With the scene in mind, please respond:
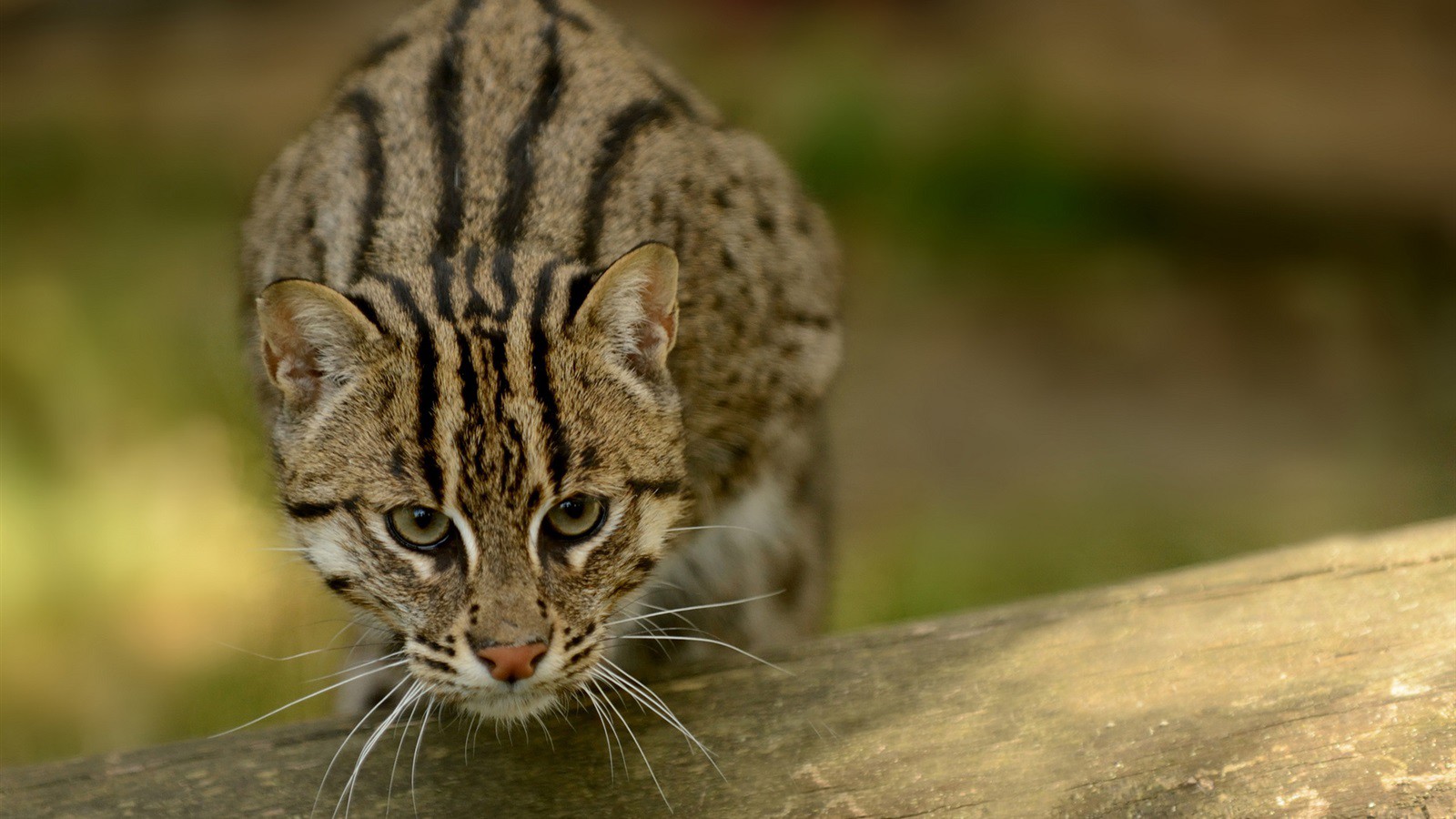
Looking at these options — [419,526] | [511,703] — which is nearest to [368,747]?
[511,703]

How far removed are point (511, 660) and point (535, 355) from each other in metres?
0.72

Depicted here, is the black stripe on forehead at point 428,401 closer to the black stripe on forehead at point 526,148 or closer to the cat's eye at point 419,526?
the cat's eye at point 419,526

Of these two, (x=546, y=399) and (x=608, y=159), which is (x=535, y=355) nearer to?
(x=546, y=399)

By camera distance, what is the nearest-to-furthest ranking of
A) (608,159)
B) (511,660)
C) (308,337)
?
(511,660) → (308,337) → (608,159)

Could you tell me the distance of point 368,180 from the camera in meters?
4.07

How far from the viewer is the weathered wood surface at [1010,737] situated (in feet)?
10.4

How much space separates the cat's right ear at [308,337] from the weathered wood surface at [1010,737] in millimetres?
844

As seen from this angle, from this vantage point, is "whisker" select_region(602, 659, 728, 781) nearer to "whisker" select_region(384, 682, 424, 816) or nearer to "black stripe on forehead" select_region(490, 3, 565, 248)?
"whisker" select_region(384, 682, 424, 816)

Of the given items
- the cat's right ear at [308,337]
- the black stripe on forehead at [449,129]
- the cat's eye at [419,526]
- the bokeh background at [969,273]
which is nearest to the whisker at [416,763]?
the cat's eye at [419,526]

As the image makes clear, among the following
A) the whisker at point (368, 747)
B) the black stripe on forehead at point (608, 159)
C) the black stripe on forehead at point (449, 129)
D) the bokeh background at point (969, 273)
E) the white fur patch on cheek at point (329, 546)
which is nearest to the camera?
the whisker at point (368, 747)

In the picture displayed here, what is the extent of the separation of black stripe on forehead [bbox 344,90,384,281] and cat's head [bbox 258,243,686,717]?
1.22 ft

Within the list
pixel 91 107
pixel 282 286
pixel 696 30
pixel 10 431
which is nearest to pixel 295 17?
pixel 91 107

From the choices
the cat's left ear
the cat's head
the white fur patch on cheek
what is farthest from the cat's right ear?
the cat's left ear

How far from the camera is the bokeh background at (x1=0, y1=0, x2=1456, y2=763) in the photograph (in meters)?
7.39
